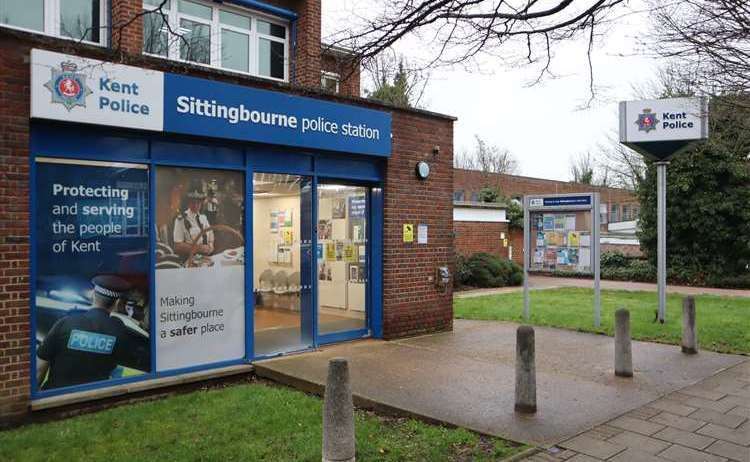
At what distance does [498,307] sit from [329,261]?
21.1 feet

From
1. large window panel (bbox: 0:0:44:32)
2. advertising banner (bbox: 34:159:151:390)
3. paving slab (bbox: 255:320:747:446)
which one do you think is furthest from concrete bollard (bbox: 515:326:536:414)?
large window panel (bbox: 0:0:44:32)

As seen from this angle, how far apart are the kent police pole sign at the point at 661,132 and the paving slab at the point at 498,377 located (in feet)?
8.88

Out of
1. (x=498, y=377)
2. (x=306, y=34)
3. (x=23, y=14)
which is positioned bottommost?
(x=498, y=377)

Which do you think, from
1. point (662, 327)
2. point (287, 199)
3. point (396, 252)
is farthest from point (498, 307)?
point (287, 199)

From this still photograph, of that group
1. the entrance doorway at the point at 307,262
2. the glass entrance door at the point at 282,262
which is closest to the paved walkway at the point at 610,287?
the entrance doorway at the point at 307,262

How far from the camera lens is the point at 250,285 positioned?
7867 mm

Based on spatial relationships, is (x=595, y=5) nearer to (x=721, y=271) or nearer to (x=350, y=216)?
Result: (x=350, y=216)

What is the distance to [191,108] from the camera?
276 inches

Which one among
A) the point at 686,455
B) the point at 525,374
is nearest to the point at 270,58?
the point at 525,374

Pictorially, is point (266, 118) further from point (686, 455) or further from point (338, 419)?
point (686, 455)

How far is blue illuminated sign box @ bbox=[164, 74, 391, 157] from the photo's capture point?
6945 mm

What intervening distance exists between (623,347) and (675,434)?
213 centimetres

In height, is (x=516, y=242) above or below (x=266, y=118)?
below

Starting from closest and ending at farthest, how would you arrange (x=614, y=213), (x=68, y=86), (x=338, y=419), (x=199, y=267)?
(x=338, y=419) → (x=68, y=86) → (x=199, y=267) → (x=614, y=213)
